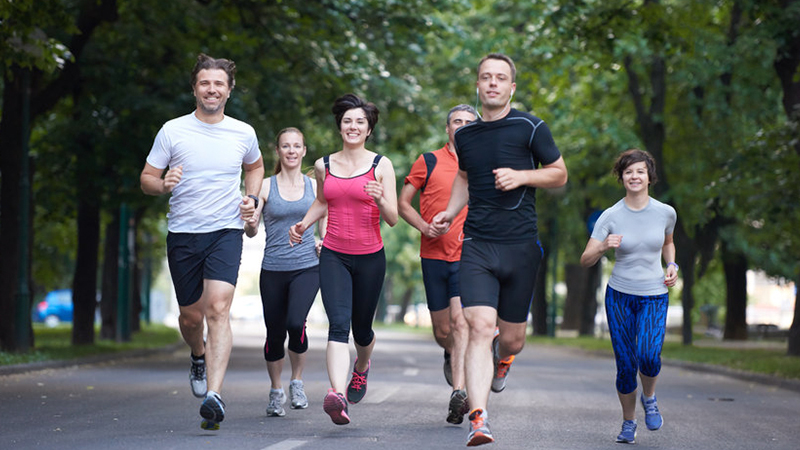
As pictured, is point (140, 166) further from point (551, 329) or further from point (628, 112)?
point (551, 329)

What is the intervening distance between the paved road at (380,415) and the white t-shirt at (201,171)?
54.8 inches

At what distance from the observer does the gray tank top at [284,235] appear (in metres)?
9.49

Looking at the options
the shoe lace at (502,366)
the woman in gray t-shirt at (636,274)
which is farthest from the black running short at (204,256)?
the woman in gray t-shirt at (636,274)

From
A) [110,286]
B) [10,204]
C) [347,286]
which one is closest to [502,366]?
[347,286]

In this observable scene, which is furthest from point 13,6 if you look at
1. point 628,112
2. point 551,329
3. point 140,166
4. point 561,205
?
point 551,329

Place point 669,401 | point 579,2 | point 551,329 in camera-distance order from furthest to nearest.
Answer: point 551,329 < point 579,2 < point 669,401

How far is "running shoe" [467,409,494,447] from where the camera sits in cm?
696

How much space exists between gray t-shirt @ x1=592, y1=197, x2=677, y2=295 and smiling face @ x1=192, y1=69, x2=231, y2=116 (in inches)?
102

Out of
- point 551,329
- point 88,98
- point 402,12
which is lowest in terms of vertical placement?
point 551,329

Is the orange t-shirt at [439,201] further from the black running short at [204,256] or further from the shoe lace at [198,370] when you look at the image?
the shoe lace at [198,370]

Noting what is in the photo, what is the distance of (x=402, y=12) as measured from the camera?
21.1m

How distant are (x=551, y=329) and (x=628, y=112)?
8.79 metres

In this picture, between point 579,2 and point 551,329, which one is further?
point 551,329

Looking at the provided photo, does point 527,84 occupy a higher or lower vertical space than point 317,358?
higher
